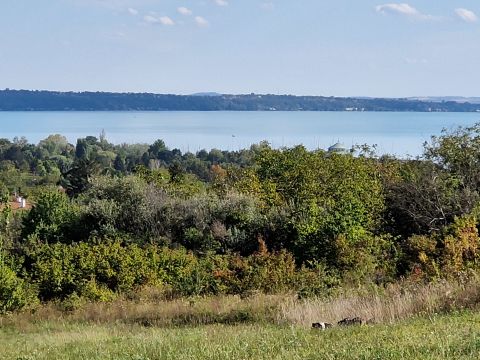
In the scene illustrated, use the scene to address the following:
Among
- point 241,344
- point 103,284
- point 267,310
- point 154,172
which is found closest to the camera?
point 241,344

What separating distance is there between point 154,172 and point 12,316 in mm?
19143

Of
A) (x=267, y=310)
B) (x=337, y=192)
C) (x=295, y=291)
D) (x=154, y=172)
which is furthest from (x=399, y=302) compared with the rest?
(x=154, y=172)

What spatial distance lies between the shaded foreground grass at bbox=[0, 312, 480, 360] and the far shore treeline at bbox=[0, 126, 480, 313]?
4709mm

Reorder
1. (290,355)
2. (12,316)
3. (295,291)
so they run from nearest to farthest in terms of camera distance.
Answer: (290,355) < (295,291) < (12,316)

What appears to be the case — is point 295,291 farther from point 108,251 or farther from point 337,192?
point 337,192

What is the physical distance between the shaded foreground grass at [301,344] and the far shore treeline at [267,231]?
4.71m

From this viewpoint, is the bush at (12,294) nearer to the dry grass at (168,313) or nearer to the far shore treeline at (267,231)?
the far shore treeline at (267,231)

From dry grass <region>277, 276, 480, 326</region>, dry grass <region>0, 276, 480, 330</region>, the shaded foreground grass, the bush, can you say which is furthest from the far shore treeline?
the shaded foreground grass

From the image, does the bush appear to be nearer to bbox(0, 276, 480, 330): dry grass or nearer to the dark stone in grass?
bbox(0, 276, 480, 330): dry grass

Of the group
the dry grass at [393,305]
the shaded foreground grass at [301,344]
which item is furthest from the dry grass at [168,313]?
the shaded foreground grass at [301,344]

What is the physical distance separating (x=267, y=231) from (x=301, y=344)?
14889 mm

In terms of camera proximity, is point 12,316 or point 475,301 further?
point 12,316

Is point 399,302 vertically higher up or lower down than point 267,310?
higher up

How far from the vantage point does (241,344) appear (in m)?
6.81
